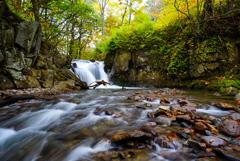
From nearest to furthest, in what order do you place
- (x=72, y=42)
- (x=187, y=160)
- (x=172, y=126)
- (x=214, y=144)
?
(x=187, y=160)
(x=214, y=144)
(x=172, y=126)
(x=72, y=42)

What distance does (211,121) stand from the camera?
2229 millimetres

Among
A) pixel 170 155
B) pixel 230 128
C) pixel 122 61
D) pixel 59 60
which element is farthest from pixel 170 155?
pixel 59 60

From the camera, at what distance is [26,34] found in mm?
6859

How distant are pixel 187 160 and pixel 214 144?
0.48 m

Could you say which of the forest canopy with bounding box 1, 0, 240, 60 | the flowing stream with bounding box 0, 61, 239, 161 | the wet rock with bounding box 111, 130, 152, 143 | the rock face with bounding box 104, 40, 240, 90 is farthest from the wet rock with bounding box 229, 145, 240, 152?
the forest canopy with bounding box 1, 0, 240, 60

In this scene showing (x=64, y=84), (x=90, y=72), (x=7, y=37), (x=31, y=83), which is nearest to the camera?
(x=7, y=37)

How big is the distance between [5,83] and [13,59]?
4.23ft

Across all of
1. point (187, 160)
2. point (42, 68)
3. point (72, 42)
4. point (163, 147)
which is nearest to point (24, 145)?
point (163, 147)

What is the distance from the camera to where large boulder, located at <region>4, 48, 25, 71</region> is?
5.66 meters

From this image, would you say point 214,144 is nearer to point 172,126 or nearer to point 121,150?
point 172,126

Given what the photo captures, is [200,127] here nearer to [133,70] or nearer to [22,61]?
[22,61]

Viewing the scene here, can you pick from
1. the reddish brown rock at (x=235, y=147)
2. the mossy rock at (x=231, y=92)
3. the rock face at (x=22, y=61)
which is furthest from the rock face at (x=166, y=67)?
the reddish brown rock at (x=235, y=147)

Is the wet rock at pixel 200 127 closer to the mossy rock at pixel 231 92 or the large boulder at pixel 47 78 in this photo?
the mossy rock at pixel 231 92

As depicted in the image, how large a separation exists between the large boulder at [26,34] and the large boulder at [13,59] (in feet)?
2.78
